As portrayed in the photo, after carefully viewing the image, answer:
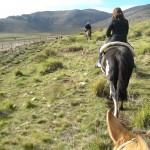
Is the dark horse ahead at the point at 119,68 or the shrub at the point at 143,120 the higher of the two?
the dark horse ahead at the point at 119,68

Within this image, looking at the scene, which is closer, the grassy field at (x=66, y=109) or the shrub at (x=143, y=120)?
the shrub at (x=143, y=120)

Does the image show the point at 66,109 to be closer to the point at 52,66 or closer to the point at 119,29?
the point at 119,29

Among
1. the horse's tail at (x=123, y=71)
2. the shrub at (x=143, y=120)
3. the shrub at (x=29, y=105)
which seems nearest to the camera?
the shrub at (x=143, y=120)

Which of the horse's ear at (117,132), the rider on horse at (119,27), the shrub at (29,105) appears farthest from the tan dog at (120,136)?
the shrub at (29,105)

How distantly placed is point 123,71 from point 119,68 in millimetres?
106

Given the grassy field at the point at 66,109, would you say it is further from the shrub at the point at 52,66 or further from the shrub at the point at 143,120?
the shrub at the point at 52,66

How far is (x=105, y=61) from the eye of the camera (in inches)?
352

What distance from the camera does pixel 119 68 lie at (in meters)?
8.03

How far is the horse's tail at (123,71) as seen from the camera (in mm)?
7949

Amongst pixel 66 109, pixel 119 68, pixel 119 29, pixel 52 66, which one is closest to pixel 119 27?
pixel 119 29

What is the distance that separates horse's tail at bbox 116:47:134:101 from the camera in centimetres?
795

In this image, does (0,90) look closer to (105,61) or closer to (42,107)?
(42,107)

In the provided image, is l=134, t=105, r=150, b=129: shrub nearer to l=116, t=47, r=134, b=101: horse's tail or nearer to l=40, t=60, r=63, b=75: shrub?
l=116, t=47, r=134, b=101: horse's tail

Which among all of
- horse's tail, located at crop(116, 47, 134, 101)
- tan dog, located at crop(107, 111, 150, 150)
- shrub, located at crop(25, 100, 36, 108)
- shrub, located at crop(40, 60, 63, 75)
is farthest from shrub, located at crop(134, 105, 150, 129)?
shrub, located at crop(40, 60, 63, 75)
